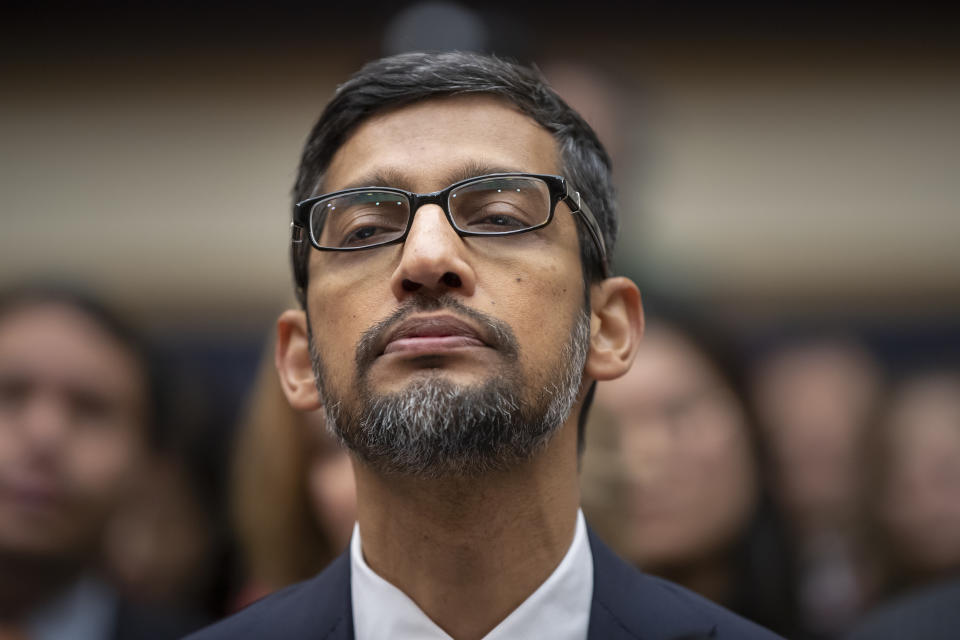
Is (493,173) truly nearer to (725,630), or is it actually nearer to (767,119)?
(725,630)

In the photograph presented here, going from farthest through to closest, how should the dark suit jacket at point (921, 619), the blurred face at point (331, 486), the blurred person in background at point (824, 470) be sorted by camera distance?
1. the blurred person in background at point (824, 470)
2. the blurred face at point (331, 486)
3. the dark suit jacket at point (921, 619)

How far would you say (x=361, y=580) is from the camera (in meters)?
2.94

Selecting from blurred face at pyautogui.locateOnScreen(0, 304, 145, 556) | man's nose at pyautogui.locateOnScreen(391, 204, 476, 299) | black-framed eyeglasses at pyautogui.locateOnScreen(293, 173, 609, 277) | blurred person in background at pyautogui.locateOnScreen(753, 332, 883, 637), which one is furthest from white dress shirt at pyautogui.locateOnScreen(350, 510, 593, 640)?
blurred person in background at pyautogui.locateOnScreen(753, 332, 883, 637)

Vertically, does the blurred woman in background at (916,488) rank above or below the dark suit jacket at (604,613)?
below

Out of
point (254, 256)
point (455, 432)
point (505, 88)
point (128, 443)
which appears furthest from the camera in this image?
point (254, 256)

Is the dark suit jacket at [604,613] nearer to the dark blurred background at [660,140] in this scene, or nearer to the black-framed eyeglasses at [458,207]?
the black-framed eyeglasses at [458,207]

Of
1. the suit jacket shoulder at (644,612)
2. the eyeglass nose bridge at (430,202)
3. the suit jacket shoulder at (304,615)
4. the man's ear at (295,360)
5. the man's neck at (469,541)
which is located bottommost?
the suit jacket shoulder at (304,615)

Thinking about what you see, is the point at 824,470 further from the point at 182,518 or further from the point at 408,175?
the point at 408,175

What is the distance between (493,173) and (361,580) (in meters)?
1.13

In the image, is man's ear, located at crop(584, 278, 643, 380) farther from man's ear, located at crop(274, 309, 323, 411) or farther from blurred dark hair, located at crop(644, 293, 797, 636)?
blurred dark hair, located at crop(644, 293, 797, 636)

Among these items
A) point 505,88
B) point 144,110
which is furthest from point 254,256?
point 505,88

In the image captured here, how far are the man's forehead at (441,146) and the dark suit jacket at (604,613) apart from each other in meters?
1.04

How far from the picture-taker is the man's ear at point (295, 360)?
3.17 m

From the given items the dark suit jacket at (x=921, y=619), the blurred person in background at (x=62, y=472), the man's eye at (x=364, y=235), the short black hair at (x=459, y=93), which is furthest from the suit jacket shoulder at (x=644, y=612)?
the blurred person in background at (x=62, y=472)
